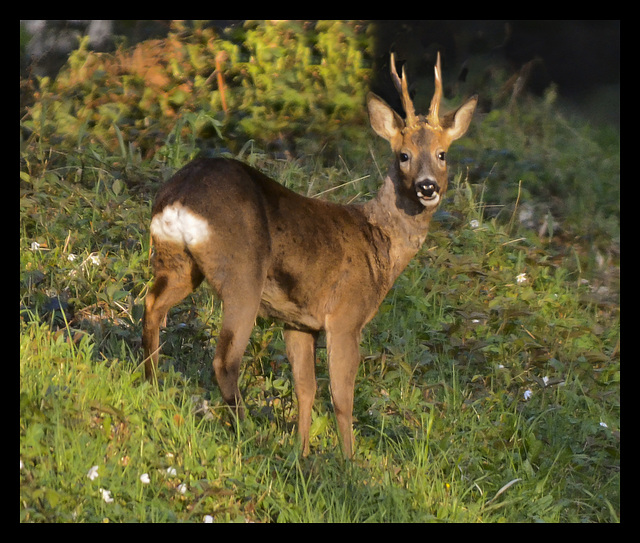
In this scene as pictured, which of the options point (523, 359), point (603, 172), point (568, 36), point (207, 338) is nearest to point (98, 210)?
point (207, 338)

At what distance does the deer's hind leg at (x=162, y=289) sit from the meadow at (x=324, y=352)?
0.39 ft

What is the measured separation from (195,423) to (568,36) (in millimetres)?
7931

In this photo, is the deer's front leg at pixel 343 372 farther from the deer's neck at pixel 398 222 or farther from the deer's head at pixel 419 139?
the deer's head at pixel 419 139

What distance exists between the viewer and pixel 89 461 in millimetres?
4453

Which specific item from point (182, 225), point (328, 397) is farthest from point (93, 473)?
point (328, 397)

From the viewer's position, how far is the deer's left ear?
596 centimetres

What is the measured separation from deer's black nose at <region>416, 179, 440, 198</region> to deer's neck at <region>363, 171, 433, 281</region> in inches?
10.1

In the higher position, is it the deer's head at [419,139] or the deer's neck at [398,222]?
the deer's head at [419,139]

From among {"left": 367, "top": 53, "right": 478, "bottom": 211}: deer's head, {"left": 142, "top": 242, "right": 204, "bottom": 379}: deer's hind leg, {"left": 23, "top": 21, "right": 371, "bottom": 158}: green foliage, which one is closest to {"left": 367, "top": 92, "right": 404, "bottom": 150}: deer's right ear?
{"left": 367, "top": 53, "right": 478, "bottom": 211}: deer's head

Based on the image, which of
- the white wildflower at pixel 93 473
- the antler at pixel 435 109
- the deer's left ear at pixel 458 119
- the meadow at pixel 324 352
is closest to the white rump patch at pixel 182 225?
the meadow at pixel 324 352

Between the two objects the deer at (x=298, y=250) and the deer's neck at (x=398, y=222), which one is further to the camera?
the deer's neck at (x=398, y=222)

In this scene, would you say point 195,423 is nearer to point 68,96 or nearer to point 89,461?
point 89,461

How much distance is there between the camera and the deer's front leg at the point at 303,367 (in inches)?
220

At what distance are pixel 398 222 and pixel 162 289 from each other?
1.43 meters
